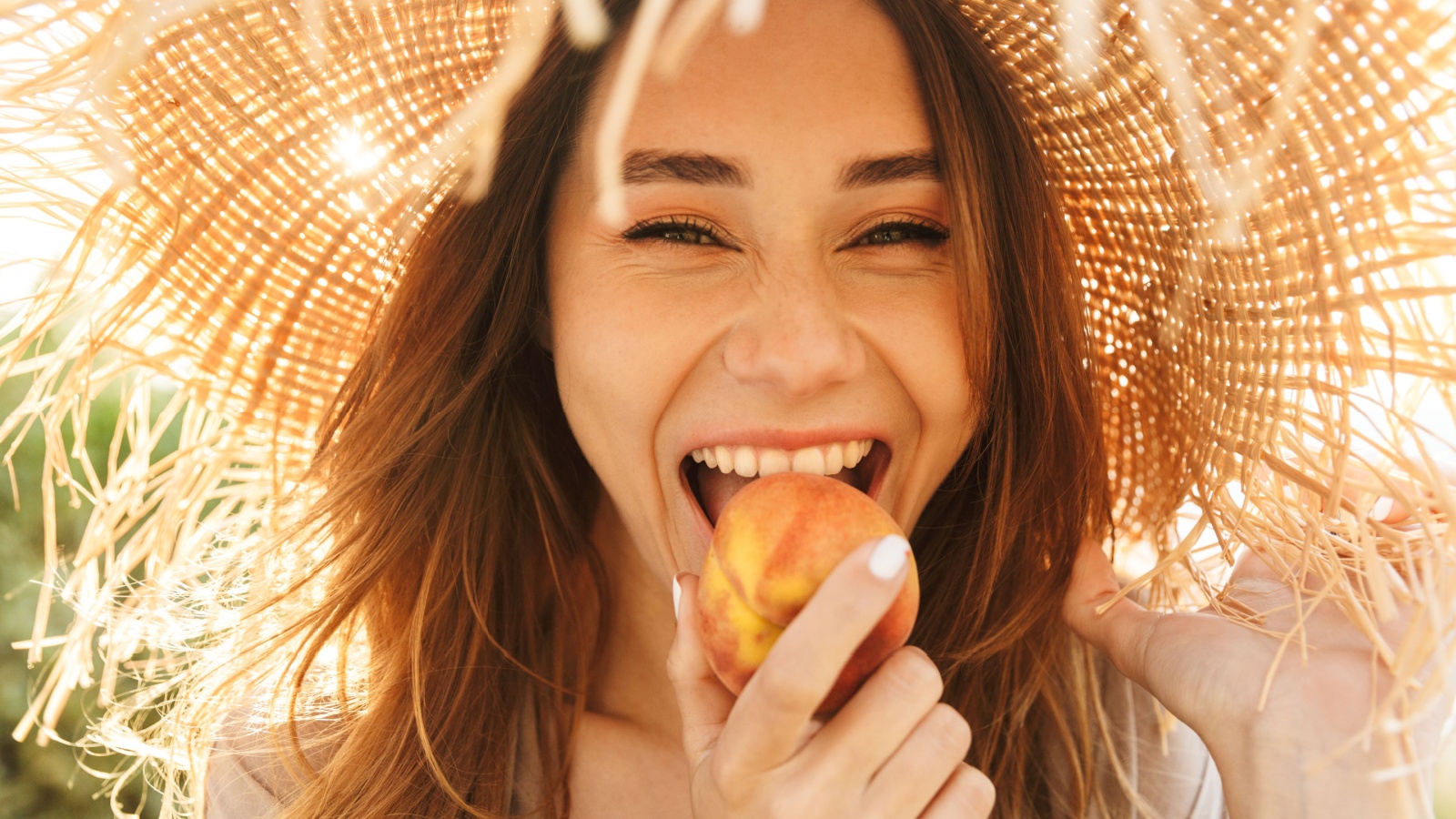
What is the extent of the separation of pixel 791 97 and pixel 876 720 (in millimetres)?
770

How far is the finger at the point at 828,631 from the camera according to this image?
0.91m

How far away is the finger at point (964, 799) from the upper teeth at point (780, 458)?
418 millimetres

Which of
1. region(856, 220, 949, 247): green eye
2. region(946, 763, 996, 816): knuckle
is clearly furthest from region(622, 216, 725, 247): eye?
region(946, 763, 996, 816): knuckle

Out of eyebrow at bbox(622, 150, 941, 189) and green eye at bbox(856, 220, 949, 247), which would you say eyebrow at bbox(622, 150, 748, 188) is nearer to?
eyebrow at bbox(622, 150, 941, 189)

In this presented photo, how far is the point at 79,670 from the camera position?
163cm

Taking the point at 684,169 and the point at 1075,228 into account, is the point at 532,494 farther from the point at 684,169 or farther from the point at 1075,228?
the point at 1075,228

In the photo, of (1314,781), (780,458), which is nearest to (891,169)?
(780,458)

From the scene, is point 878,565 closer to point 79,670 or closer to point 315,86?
point 315,86

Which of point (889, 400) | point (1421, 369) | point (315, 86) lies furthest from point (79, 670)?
point (1421, 369)

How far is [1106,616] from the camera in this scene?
1.50 m

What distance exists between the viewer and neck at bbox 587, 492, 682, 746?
1.79 m

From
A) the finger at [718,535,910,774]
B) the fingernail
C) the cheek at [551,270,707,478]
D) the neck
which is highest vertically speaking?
the cheek at [551,270,707,478]

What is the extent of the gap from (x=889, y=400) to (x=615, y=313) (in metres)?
0.38

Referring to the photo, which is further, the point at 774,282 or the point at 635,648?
the point at 635,648
